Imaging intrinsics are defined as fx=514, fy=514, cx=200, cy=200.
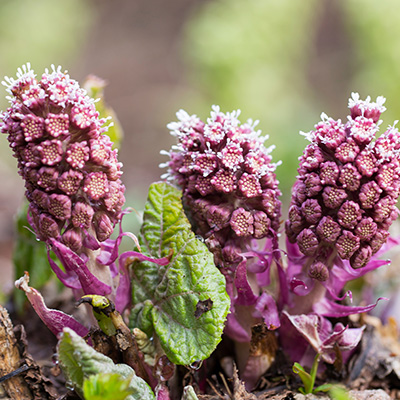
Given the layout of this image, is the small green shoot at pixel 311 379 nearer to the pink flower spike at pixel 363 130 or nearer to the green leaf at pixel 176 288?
the green leaf at pixel 176 288

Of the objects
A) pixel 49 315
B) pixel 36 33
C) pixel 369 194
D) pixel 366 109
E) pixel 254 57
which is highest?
pixel 36 33

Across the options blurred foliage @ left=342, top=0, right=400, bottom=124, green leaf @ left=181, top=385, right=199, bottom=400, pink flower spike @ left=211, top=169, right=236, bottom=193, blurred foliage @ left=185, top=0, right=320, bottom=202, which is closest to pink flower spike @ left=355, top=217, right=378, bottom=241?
pink flower spike @ left=211, top=169, right=236, bottom=193

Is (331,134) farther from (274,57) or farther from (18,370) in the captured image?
(274,57)

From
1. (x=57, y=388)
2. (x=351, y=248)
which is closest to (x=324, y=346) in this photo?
(x=351, y=248)

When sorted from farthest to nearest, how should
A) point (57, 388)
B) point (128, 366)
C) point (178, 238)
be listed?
point (57, 388) → point (178, 238) → point (128, 366)

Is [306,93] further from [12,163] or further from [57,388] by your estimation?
[57,388]

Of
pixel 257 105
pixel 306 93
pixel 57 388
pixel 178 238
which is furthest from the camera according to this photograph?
pixel 306 93

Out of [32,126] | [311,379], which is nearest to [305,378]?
[311,379]

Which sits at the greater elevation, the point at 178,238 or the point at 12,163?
the point at 12,163

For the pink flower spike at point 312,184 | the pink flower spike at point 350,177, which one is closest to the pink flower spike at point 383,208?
the pink flower spike at point 350,177
